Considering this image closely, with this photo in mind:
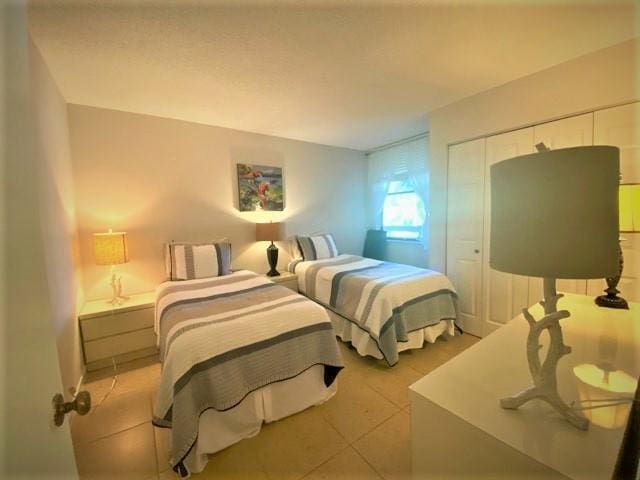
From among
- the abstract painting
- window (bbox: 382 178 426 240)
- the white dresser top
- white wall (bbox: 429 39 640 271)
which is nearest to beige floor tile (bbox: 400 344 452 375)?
white wall (bbox: 429 39 640 271)

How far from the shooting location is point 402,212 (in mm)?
4039

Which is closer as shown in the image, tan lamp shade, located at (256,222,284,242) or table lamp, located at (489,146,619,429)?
table lamp, located at (489,146,619,429)

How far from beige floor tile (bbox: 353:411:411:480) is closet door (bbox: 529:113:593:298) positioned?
1720 mm

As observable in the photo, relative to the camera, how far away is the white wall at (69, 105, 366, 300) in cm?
253

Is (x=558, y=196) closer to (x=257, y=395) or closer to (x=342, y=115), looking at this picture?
(x=257, y=395)

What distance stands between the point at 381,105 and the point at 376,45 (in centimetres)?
99

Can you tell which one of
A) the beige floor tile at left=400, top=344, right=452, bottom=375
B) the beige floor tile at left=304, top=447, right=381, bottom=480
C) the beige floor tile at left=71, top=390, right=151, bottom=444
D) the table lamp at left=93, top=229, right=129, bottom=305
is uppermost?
the table lamp at left=93, top=229, right=129, bottom=305

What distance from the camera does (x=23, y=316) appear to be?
0.47m

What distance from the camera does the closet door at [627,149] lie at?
1.80m

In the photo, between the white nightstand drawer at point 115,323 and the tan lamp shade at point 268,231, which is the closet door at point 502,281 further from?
the white nightstand drawer at point 115,323

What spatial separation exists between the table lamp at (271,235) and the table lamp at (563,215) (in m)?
2.91

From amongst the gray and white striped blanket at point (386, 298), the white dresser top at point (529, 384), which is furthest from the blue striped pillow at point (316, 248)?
the white dresser top at point (529, 384)

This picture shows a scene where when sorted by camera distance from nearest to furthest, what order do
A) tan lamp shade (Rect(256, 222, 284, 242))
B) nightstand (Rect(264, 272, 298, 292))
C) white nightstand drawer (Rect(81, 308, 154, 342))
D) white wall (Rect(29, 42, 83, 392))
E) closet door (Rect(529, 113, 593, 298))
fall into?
white wall (Rect(29, 42, 83, 392))
closet door (Rect(529, 113, 593, 298))
white nightstand drawer (Rect(81, 308, 154, 342))
nightstand (Rect(264, 272, 298, 292))
tan lamp shade (Rect(256, 222, 284, 242))

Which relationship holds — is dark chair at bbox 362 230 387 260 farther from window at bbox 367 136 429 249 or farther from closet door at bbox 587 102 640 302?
closet door at bbox 587 102 640 302
